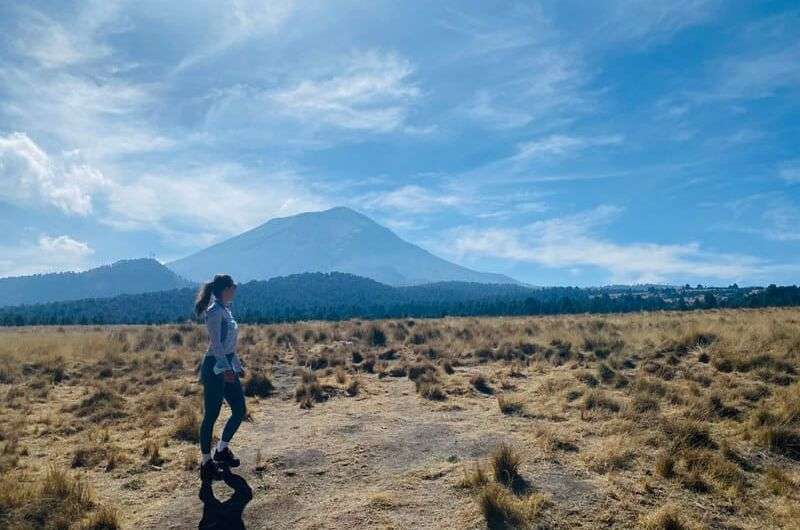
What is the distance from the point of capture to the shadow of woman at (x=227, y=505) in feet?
17.4

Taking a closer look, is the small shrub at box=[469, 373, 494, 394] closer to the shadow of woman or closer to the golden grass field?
the golden grass field

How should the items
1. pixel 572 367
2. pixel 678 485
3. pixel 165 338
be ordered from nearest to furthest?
pixel 678 485, pixel 572 367, pixel 165 338

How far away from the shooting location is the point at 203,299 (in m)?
6.47

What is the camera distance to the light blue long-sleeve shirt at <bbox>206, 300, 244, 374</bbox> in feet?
20.9

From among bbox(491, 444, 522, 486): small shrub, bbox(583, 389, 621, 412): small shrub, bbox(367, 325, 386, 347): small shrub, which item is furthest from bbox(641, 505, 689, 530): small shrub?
bbox(367, 325, 386, 347): small shrub

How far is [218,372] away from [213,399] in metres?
0.40

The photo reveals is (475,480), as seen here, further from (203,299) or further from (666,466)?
(203,299)

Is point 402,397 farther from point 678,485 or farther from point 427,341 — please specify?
point 427,341

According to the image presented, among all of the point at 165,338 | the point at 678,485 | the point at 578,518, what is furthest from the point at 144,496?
the point at 165,338

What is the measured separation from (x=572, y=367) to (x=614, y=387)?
2.98 m

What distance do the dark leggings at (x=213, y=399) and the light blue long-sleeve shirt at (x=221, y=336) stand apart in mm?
132

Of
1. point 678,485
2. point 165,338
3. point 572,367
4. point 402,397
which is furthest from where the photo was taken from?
point 165,338

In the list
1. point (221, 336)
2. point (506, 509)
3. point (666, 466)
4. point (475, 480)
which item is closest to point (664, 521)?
point (666, 466)

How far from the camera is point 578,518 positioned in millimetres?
5223
